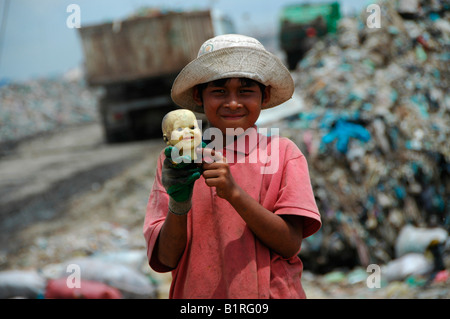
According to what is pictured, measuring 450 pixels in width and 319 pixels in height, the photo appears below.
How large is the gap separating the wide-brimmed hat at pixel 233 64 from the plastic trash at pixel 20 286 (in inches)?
105

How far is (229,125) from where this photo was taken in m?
1.38

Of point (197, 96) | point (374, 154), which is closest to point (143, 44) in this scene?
point (374, 154)

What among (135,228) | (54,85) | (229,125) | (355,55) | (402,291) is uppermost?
(54,85)

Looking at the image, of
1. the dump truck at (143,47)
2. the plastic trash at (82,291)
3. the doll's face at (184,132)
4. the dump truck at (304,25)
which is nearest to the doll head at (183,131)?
the doll's face at (184,132)

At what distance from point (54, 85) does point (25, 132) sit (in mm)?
7136

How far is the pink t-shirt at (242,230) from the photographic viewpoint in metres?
1.30

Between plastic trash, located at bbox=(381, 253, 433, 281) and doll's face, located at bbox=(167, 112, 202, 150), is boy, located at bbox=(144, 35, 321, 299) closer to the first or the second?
doll's face, located at bbox=(167, 112, 202, 150)

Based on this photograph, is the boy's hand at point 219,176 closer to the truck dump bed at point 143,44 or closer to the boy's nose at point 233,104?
the boy's nose at point 233,104

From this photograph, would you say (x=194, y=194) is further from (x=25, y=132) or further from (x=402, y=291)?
(x=25, y=132)

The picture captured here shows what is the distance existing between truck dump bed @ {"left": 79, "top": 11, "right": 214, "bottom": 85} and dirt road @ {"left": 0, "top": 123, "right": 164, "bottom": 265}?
1.40m

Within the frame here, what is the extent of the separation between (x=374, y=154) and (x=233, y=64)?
132 inches

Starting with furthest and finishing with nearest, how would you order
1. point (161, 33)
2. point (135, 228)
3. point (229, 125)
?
point (161, 33), point (135, 228), point (229, 125)

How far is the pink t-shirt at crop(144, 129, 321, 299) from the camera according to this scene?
51.3 inches
